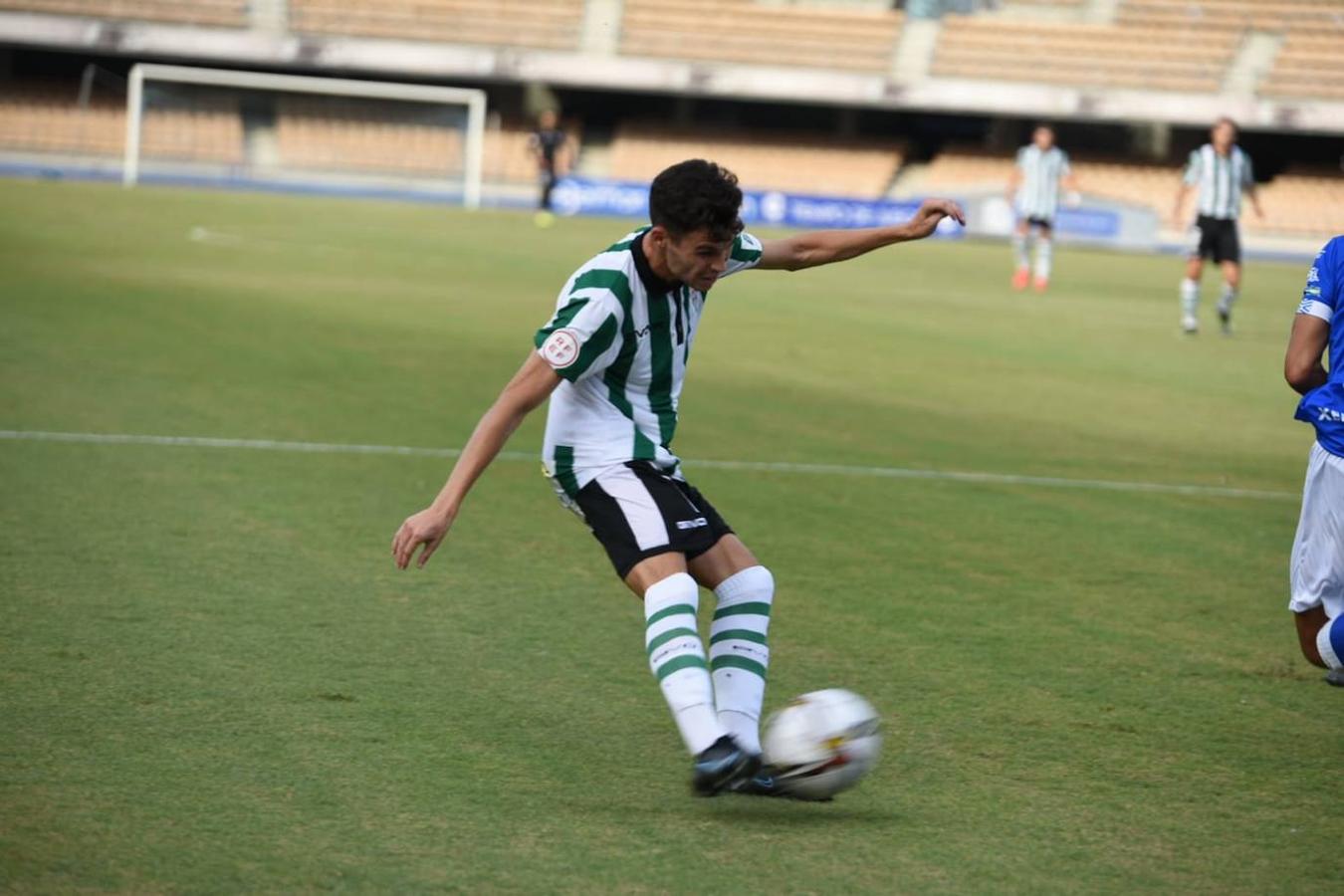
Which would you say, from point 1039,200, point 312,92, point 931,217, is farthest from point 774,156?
point 931,217

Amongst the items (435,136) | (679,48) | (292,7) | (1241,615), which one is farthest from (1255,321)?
(292,7)

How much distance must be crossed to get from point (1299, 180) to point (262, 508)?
4206cm

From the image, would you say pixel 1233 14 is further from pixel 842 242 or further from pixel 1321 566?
pixel 842 242

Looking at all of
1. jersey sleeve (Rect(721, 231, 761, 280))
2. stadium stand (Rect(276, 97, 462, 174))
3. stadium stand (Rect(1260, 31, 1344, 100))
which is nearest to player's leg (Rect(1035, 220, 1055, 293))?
stadium stand (Rect(276, 97, 462, 174))

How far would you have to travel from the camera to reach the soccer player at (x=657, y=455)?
4238mm

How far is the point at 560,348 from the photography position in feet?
14.0

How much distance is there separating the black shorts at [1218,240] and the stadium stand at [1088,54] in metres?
26.5

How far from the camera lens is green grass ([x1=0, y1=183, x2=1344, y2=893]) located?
409 cm

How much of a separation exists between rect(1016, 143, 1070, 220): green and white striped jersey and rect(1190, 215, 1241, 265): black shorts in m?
5.52

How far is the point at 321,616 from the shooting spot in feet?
20.7

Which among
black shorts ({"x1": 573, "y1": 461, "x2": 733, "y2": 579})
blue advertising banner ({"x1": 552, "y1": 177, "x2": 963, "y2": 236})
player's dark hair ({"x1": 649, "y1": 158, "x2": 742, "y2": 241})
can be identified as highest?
player's dark hair ({"x1": 649, "y1": 158, "x2": 742, "y2": 241})

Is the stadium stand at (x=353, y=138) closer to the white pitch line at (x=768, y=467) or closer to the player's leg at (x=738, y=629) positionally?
the white pitch line at (x=768, y=467)

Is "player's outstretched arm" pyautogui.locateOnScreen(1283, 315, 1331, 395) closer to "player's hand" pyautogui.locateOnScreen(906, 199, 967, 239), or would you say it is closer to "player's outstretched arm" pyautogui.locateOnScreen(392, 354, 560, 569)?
"player's hand" pyautogui.locateOnScreen(906, 199, 967, 239)

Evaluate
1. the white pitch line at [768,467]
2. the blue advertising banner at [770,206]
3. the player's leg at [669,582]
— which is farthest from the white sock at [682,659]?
the blue advertising banner at [770,206]
